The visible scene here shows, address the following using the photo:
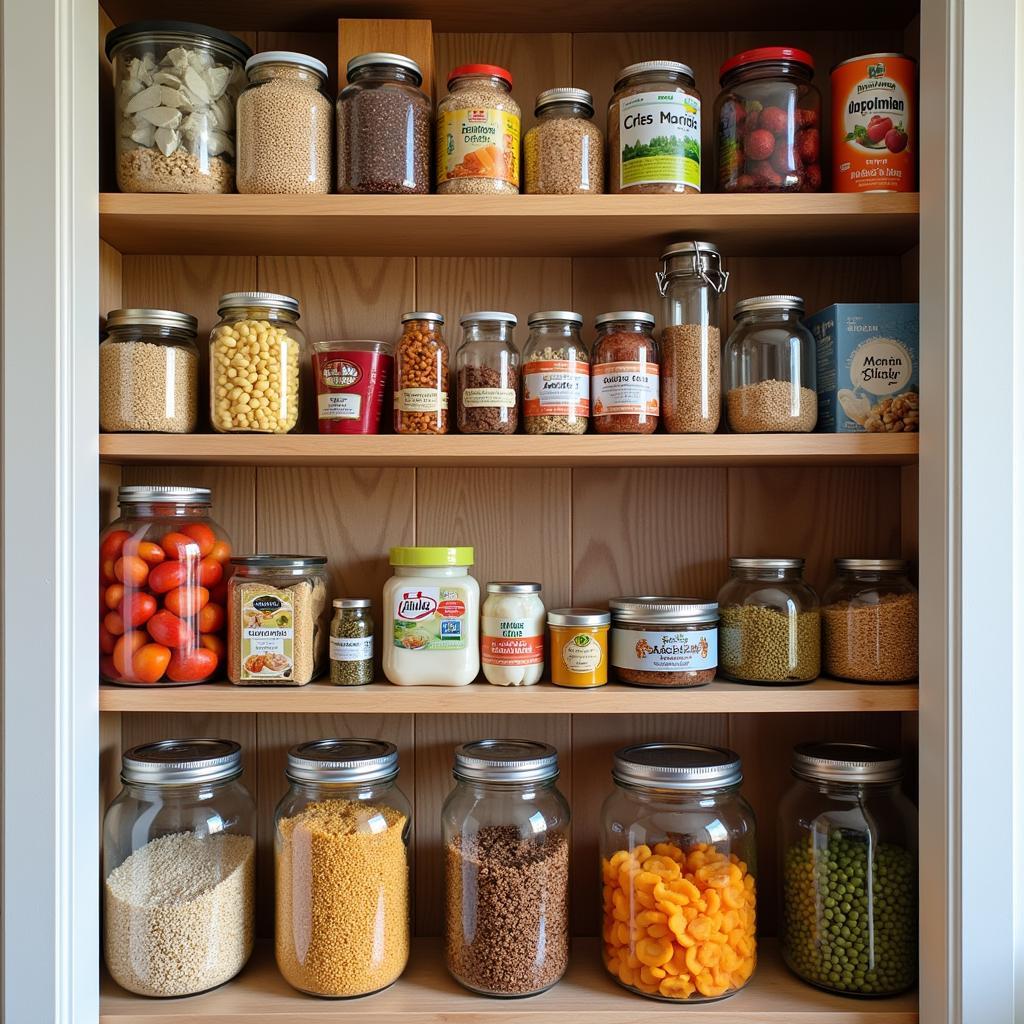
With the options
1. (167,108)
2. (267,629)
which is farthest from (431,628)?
(167,108)

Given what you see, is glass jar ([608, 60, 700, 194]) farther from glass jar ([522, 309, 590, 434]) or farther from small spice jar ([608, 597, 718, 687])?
small spice jar ([608, 597, 718, 687])

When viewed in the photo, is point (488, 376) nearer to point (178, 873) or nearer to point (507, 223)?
point (507, 223)

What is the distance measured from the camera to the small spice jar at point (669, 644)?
1.17 meters

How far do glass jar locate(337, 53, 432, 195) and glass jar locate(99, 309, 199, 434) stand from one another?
320mm

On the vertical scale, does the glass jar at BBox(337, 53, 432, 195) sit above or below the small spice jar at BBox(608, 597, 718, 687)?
above

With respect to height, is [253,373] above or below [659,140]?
below

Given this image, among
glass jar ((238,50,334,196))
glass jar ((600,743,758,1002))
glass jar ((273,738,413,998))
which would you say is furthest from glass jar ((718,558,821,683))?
glass jar ((238,50,334,196))

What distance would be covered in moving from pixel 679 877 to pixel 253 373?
87 centimetres

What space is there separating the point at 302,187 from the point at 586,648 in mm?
725

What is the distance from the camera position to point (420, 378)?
3.87 ft

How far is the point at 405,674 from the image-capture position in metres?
1.18

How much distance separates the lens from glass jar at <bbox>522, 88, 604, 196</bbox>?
1168 mm

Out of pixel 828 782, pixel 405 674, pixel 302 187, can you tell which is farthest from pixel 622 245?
pixel 828 782
